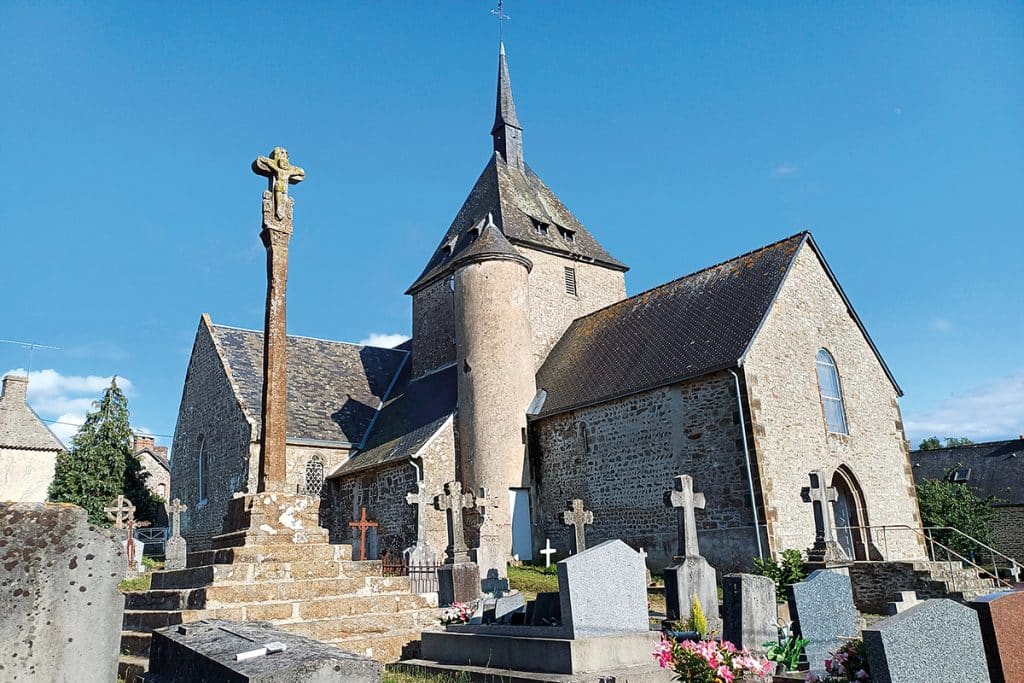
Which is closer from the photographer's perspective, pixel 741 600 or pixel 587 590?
pixel 587 590

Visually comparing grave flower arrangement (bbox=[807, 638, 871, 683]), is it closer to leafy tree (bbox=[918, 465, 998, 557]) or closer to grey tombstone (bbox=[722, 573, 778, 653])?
grey tombstone (bbox=[722, 573, 778, 653])

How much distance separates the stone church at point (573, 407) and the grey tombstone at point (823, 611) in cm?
583

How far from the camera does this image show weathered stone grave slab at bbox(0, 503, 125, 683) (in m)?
3.26

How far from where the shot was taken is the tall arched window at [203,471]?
2547 cm

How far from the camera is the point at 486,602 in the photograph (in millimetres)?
10156

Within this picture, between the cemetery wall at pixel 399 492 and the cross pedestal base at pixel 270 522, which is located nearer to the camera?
the cross pedestal base at pixel 270 522

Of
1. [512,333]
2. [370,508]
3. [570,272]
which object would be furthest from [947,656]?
[570,272]

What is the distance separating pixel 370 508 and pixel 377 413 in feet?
15.3

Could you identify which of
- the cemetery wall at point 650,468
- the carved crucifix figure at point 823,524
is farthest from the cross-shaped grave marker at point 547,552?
the carved crucifix figure at point 823,524

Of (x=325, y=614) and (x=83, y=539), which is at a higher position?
(x=83, y=539)

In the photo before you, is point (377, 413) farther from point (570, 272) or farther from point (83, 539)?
point (83, 539)

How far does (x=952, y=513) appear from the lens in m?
28.4

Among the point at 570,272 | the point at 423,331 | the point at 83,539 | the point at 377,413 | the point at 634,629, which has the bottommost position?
the point at 634,629

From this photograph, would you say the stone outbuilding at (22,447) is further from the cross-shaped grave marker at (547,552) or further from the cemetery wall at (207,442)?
the cross-shaped grave marker at (547,552)
